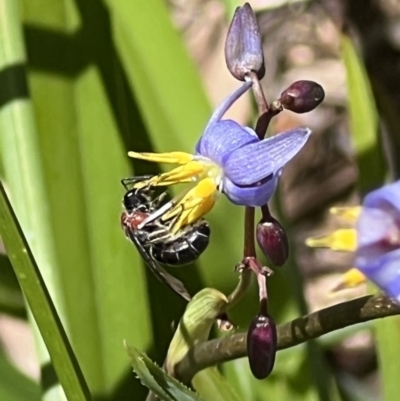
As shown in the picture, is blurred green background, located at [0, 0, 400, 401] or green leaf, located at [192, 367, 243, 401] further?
blurred green background, located at [0, 0, 400, 401]

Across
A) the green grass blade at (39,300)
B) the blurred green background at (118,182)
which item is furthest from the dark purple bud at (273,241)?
the blurred green background at (118,182)

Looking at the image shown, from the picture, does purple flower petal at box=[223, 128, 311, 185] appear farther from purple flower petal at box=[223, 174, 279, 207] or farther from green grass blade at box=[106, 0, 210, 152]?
green grass blade at box=[106, 0, 210, 152]

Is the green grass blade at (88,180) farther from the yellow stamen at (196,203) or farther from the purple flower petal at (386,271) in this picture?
the purple flower petal at (386,271)

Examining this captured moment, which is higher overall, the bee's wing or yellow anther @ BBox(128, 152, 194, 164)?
Result: yellow anther @ BBox(128, 152, 194, 164)

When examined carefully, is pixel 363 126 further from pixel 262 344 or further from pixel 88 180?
pixel 262 344

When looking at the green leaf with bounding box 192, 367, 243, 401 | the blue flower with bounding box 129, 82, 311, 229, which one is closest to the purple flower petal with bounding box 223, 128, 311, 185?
the blue flower with bounding box 129, 82, 311, 229

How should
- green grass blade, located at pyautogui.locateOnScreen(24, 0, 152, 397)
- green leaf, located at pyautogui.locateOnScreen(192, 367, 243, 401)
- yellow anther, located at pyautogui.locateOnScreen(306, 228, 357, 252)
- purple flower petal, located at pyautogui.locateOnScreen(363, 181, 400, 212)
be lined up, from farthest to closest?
green grass blade, located at pyautogui.locateOnScreen(24, 0, 152, 397) → green leaf, located at pyautogui.locateOnScreen(192, 367, 243, 401) → yellow anther, located at pyautogui.locateOnScreen(306, 228, 357, 252) → purple flower petal, located at pyautogui.locateOnScreen(363, 181, 400, 212)

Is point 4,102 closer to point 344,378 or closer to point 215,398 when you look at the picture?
point 215,398
